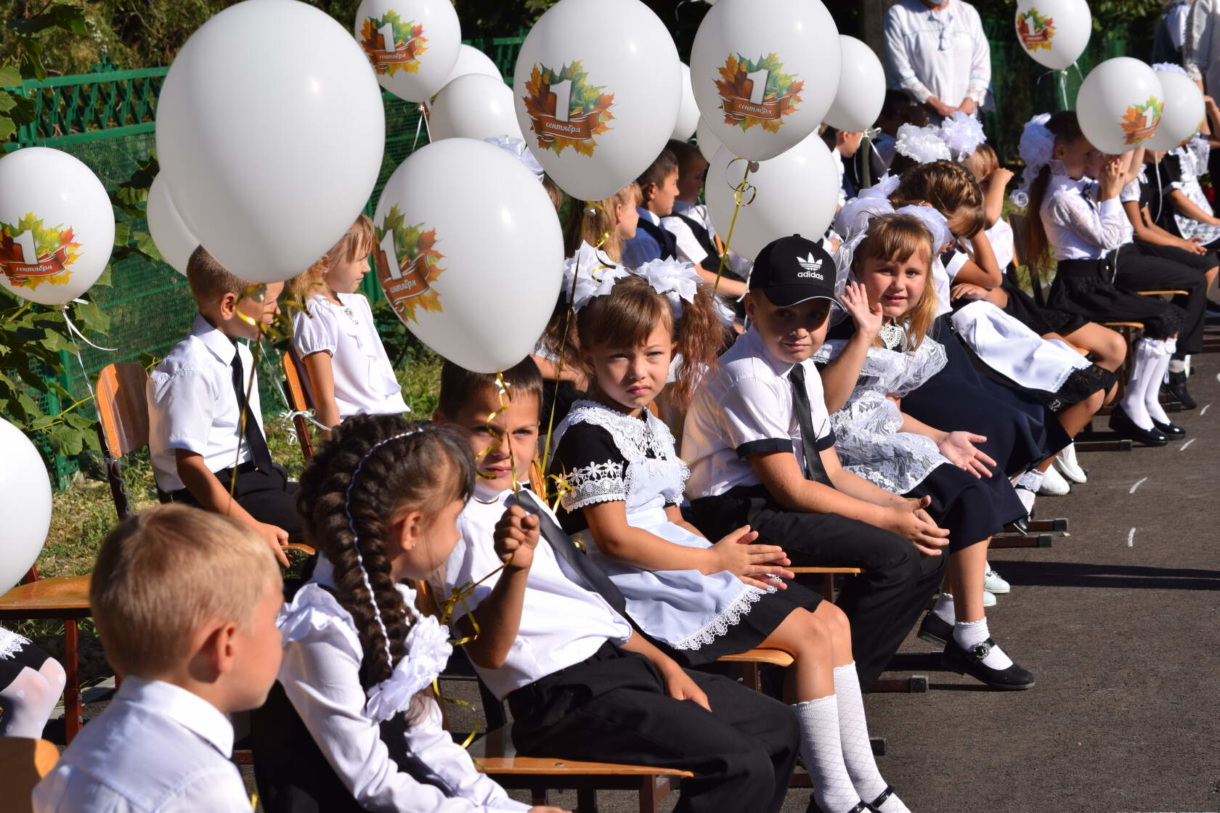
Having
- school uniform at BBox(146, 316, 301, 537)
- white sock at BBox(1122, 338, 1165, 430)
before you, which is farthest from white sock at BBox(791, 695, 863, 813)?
white sock at BBox(1122, 338, 1165, 430)

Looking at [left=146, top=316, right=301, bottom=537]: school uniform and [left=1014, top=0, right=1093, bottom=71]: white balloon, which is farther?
[left=1014, top=0, right=1093, bottom=71]: white balloon

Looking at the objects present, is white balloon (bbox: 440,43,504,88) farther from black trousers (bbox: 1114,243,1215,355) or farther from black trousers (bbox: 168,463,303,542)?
black trousers (bbox: 1114,243,1215,355)

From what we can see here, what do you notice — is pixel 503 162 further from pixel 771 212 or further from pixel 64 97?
pixel 64 97

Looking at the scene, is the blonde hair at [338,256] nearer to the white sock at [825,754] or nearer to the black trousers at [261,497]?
the black trousers at [261,497]

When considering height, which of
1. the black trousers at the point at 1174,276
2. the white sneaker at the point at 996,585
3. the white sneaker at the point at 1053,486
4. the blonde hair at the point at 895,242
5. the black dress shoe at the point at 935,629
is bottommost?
the white sneaker at the point at 1053,486

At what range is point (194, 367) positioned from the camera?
3824mm

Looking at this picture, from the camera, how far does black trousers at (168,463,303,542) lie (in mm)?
3965

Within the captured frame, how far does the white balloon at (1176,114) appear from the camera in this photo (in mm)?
7145

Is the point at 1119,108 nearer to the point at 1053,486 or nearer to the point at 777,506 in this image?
the point at 1053,486

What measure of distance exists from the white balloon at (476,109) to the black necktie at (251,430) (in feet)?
5.89

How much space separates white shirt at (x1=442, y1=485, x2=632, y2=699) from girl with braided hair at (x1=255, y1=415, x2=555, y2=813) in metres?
0.34

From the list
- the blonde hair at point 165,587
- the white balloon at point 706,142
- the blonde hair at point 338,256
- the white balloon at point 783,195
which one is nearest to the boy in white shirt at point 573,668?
the blonde hair at point 165,587

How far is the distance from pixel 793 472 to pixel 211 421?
1567 millimetres

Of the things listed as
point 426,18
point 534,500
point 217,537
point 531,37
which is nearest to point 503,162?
point 534,500
